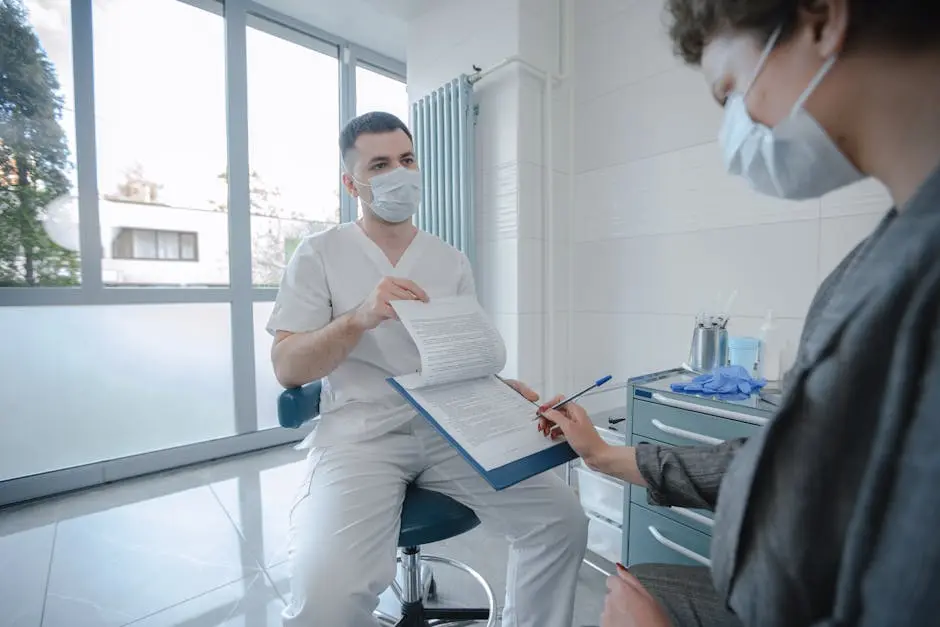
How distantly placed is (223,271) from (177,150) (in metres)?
0.68

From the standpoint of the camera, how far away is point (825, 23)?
391 millimetres

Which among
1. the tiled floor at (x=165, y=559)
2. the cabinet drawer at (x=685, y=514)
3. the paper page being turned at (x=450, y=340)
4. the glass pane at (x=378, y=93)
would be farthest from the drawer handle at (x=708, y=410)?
the glass pane at (x=378, y=93)

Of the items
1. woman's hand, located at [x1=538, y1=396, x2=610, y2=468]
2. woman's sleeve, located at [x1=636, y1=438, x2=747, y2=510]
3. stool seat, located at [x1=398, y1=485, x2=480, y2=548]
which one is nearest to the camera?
woman's sleeve, located at [x1=636, y1=438, x2=747, y2=510]

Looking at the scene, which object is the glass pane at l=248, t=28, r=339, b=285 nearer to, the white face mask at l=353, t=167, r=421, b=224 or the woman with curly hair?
the white face mask at l=353, t=167, r=421, b=224

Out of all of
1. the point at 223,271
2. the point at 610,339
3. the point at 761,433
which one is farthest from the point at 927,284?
the point at 223,271

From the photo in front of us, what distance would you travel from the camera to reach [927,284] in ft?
1.01

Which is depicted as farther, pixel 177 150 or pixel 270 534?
pixel 177 150

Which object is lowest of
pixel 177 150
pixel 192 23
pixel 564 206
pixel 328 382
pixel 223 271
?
pixel 328 382

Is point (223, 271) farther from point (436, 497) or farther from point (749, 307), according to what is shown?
point (749, 307)

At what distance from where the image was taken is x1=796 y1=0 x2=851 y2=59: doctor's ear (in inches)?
14.7

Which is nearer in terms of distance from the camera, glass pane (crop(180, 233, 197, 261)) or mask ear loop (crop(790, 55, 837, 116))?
mask ear loop (crop(790, 55, 837, 116))

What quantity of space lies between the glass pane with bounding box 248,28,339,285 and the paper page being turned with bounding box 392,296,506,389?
1.95 m

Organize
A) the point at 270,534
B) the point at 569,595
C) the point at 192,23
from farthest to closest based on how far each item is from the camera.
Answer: the point at 192,23 < the point at 270,534 < the point at 569,595

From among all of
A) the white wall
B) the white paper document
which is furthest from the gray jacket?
the white wall
